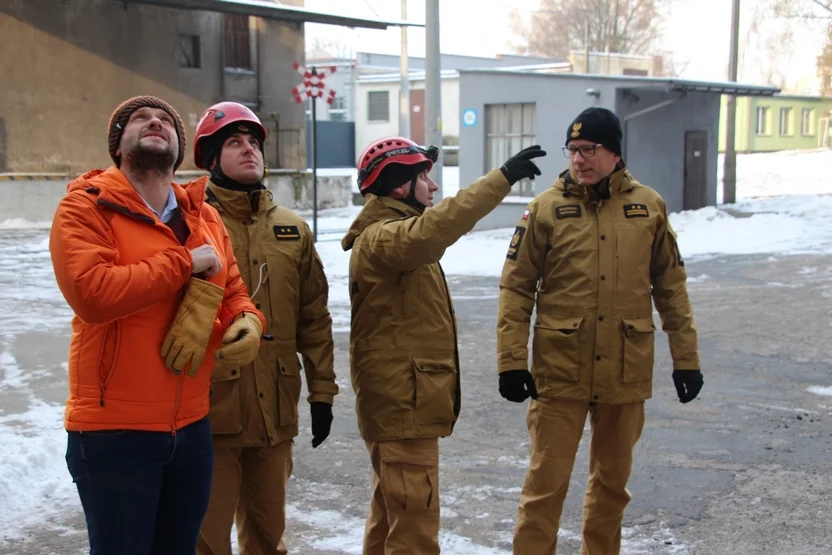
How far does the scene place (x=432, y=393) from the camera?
3568 mm

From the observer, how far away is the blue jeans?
8.77 feet

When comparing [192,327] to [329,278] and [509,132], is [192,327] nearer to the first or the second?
[329,278]

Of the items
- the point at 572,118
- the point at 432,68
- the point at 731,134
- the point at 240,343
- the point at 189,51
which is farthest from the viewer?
the point at 731,134

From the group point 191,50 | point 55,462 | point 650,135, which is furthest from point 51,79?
point 55,462

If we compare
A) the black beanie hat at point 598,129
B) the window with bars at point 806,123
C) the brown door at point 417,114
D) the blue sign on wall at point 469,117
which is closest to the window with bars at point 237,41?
the blue sign on wall at point 469,117

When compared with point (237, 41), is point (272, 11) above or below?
above

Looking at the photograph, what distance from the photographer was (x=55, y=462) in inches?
211

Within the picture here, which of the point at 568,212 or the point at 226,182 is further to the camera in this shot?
the point at 568,212

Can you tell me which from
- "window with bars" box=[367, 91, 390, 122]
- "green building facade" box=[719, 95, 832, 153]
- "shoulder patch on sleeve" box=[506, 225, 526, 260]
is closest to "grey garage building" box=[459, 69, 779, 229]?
"shoulder patch on sleeve" box=[506, 225, 526, 260]

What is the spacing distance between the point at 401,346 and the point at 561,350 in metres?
0.78

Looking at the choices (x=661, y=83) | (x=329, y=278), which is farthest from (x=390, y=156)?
(x=661, y=83)

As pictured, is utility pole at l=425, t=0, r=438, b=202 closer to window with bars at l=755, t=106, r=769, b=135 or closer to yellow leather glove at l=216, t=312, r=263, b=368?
yellow leather glove at l=216, t=312, r=263, b=368

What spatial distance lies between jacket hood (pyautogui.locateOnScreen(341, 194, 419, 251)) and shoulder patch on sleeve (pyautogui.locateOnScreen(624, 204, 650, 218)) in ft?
3.27

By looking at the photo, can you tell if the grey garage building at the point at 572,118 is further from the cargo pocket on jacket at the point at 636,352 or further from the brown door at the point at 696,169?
the cargo pocket on jacket at the point at 636,352
